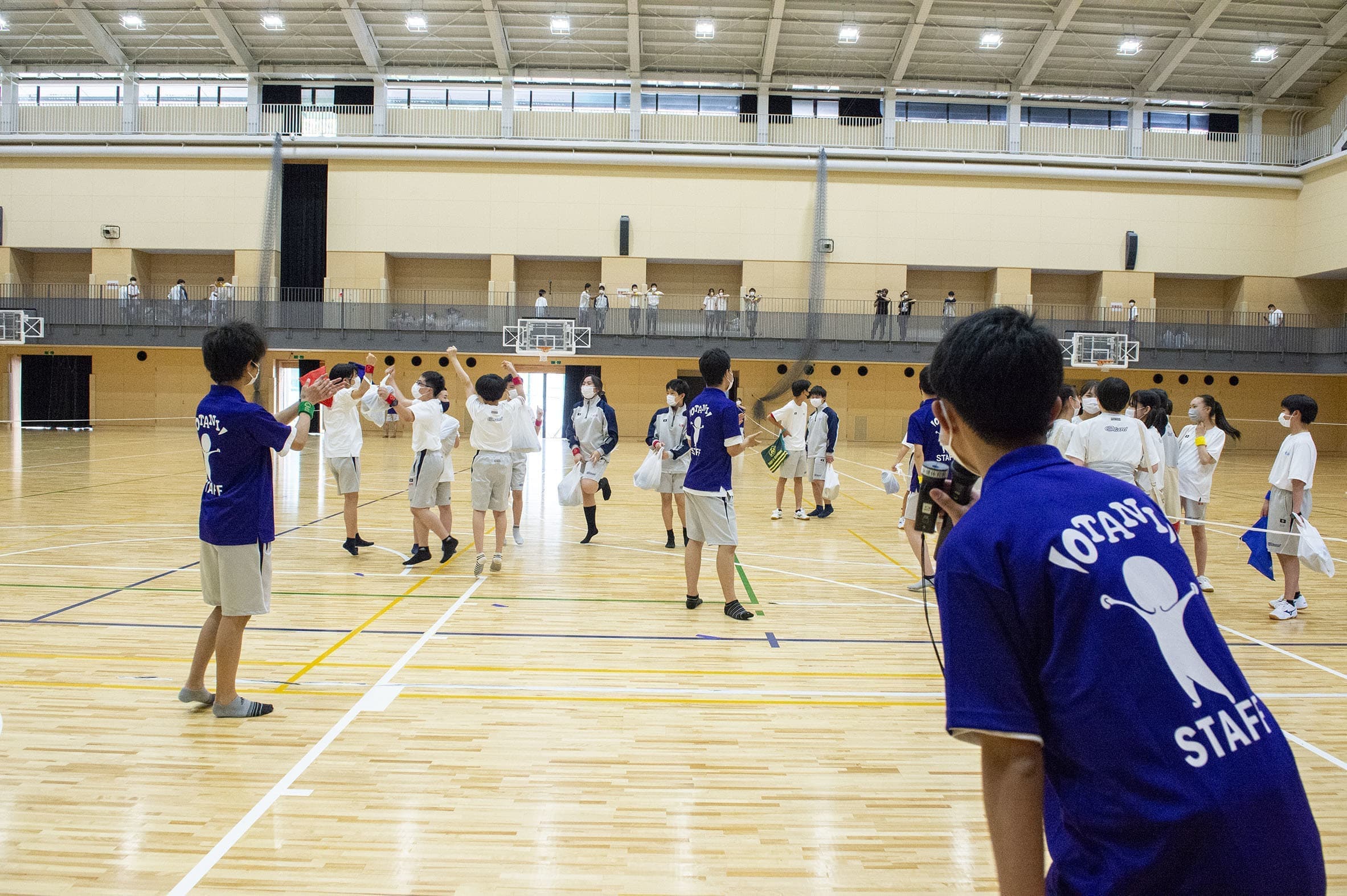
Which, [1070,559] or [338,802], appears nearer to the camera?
[1070,559]

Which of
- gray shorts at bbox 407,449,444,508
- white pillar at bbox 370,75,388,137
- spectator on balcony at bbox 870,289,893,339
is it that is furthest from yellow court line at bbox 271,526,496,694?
white pillar at bbox 370,75,388,137

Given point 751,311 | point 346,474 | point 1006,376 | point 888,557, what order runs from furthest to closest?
1. point 751,311
2. point 888,557
3. point 346,474
4. point 1006,376

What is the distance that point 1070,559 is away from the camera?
4.17 ft

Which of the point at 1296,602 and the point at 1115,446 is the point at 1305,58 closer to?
the point at 1296,602

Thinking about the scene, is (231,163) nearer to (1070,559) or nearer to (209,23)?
(209,23)

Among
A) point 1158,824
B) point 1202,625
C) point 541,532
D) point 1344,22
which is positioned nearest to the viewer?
point 1158,824

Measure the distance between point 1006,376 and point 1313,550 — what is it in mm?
6668

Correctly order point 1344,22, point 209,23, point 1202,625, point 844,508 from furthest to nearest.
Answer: point 209,23
point 1344,22
point 844,508
point 1202,625

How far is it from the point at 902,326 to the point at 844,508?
17.8 metres

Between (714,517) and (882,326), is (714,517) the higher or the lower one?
the lower one

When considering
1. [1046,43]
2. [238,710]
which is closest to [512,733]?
[238,710]

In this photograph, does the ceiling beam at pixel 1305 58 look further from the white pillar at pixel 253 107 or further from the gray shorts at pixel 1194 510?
the white pillar at pixel 253 107

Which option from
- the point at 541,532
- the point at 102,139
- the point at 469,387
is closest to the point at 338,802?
the point at 469,387

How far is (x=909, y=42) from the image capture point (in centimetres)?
3003
